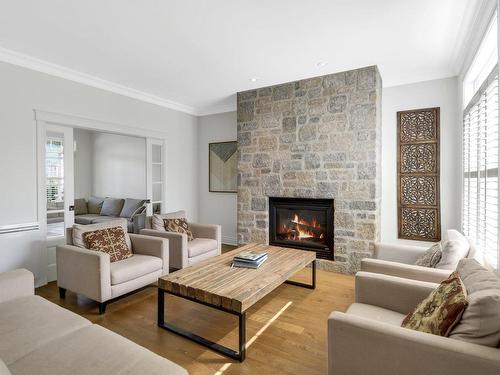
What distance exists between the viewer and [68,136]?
3.71 metres

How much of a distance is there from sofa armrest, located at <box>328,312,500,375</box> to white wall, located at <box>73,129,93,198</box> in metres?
6.94

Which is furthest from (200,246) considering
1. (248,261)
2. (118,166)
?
(118,166)

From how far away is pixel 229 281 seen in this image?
2.34m

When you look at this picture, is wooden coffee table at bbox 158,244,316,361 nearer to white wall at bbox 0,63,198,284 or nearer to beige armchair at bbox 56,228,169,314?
beige armchair at bbox 56,228,169,314

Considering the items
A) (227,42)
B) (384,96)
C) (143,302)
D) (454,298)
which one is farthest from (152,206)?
(454,298)

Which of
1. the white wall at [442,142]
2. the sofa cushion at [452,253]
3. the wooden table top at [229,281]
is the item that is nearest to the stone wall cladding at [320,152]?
the white wall at [442,142]

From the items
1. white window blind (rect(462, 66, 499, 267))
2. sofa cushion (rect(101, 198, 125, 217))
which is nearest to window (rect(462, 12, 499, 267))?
white window blind (rect(462, 66, 499, 267))

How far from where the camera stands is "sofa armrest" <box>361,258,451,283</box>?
2084mm

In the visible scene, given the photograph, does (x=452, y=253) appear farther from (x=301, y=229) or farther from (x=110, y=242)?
(x=110, y=242)

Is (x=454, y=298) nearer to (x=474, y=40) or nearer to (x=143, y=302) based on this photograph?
(x=474, y=40)

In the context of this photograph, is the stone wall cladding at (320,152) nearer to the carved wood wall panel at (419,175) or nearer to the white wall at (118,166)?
the carved wood wall panel at (419,175)

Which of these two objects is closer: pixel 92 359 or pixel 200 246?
pixel 92 359

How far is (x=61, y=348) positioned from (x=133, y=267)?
4.86ft

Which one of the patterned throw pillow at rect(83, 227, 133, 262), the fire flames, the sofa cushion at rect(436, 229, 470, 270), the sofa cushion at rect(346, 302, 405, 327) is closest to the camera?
the sofa cushion at rect(346, 302, 405, 327)
